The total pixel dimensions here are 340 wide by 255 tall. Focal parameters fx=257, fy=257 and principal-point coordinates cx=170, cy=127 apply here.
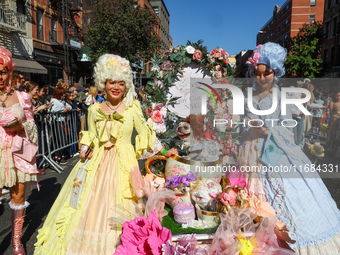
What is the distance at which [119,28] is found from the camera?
1648 cm

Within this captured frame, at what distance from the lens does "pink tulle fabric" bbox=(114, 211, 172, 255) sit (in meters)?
1.57

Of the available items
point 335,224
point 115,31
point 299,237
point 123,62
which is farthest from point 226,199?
point 115,31

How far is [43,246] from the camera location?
2289 mm

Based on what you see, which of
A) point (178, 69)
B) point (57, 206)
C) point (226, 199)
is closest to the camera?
point (226, 199)

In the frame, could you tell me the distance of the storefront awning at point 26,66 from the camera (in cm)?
1374

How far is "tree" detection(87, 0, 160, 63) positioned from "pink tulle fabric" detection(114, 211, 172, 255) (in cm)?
1636

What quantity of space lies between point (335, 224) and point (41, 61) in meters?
19.0

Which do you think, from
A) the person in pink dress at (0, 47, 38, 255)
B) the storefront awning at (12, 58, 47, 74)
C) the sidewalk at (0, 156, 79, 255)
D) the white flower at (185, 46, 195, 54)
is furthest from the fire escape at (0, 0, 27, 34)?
the white flower at (185, 46, 195, 54)

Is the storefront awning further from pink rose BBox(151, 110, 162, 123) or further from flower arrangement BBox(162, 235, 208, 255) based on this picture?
flower arrangement BBox(162, 235, 208, 255)

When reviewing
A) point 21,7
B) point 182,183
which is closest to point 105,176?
point 182,183

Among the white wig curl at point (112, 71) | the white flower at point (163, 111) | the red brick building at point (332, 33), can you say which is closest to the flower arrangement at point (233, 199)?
the white wig curl at point (112, 71)

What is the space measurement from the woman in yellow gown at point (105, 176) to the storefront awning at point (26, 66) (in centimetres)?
1336

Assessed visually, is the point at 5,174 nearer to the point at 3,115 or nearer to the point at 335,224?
the point at 3,115

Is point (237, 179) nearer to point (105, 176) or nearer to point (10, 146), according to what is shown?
point (105, 176)
